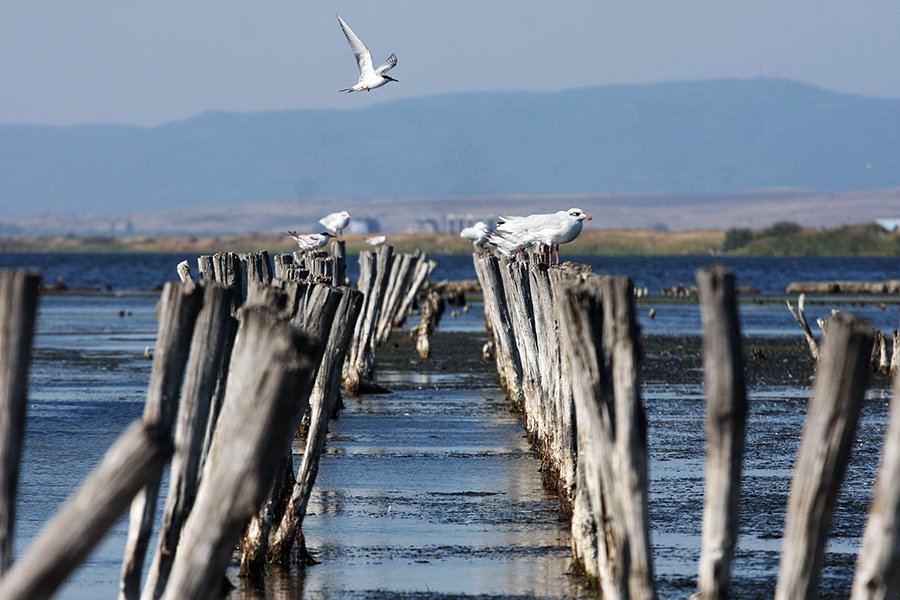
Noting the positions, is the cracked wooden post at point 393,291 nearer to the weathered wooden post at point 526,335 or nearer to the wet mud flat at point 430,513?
the wet mud flat at point 430,513

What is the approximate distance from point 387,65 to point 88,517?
17.1 metres

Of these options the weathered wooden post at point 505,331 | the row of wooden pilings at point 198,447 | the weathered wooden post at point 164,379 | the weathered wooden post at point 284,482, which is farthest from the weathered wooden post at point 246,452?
the weathered wooden post at point 505,331

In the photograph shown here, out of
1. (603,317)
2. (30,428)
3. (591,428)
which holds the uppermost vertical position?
(603,317)

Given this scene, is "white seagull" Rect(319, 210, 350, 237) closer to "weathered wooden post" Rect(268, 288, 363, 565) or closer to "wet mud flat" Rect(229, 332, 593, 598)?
"wet mud flat" Rect(229, 332, 593, 598)

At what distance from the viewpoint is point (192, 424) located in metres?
6.62

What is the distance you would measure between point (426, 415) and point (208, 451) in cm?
945

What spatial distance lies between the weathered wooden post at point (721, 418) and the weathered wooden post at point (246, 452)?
4.83ft

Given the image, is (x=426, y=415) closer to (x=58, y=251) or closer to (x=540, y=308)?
(x=540, y=308)

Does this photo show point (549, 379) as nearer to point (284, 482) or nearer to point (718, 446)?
point (284, 482)

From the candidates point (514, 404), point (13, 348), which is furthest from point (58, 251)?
point (13, 348)

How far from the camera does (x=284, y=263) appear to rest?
14594mm

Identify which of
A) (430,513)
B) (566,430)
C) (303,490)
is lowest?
(430,513)

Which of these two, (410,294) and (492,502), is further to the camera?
(410,294)

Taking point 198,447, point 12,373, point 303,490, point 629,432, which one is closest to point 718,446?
point 629,432
